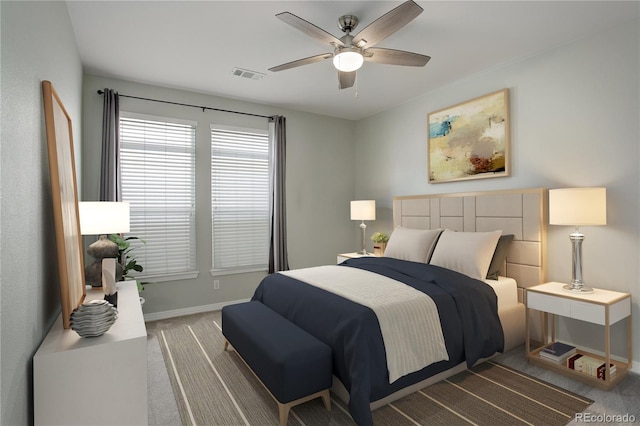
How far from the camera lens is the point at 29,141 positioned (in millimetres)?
1396

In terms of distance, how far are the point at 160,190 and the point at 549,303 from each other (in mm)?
4162

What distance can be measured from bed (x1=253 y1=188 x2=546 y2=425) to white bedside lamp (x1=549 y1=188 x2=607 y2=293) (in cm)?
40

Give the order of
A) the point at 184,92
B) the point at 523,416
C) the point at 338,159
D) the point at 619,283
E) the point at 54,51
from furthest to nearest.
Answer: the point at 338,159, the point at 184,92, the point at 619,283, the point at 523,416, the point at 54,51

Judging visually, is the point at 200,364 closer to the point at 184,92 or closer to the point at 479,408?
the point at 479,408

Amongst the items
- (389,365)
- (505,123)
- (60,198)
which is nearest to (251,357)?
(389,365)

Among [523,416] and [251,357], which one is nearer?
[523,416]

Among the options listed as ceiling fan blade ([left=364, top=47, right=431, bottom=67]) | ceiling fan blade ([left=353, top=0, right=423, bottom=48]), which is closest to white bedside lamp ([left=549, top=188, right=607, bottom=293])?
ceiling fan blade ([left=364, top=47, right=431, bottom=67])

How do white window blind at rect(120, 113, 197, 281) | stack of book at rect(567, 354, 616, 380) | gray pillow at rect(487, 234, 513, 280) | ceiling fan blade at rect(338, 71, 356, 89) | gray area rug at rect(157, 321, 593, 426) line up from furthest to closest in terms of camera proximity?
1. white window blind at rect(120, 113, 197, 281)
2. gray pillow at rect(487, 234, 513, 280)
3. ceiling fan blade at rect(338, 71, 356, 89)
4. stack of book at rect(567, 354, 616, 380)
5. gray area rug at rect(157, 321, 593, 426)

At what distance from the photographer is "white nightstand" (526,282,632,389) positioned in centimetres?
242

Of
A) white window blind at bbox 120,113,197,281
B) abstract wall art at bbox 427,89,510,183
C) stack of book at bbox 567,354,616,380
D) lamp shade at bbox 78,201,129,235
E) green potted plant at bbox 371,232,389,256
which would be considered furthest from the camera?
green potted plant at bbox 371,232,389,256

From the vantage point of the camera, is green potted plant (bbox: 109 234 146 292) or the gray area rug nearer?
the gray area rug

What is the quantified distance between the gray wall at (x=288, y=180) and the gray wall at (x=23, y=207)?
7.08ft

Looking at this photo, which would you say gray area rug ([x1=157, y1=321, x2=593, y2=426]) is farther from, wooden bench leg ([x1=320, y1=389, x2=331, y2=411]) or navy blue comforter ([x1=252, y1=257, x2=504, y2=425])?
navy blue comforter ([x1=252, y1=257, x2=504, y2=425])

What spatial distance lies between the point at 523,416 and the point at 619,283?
4.99 feet
